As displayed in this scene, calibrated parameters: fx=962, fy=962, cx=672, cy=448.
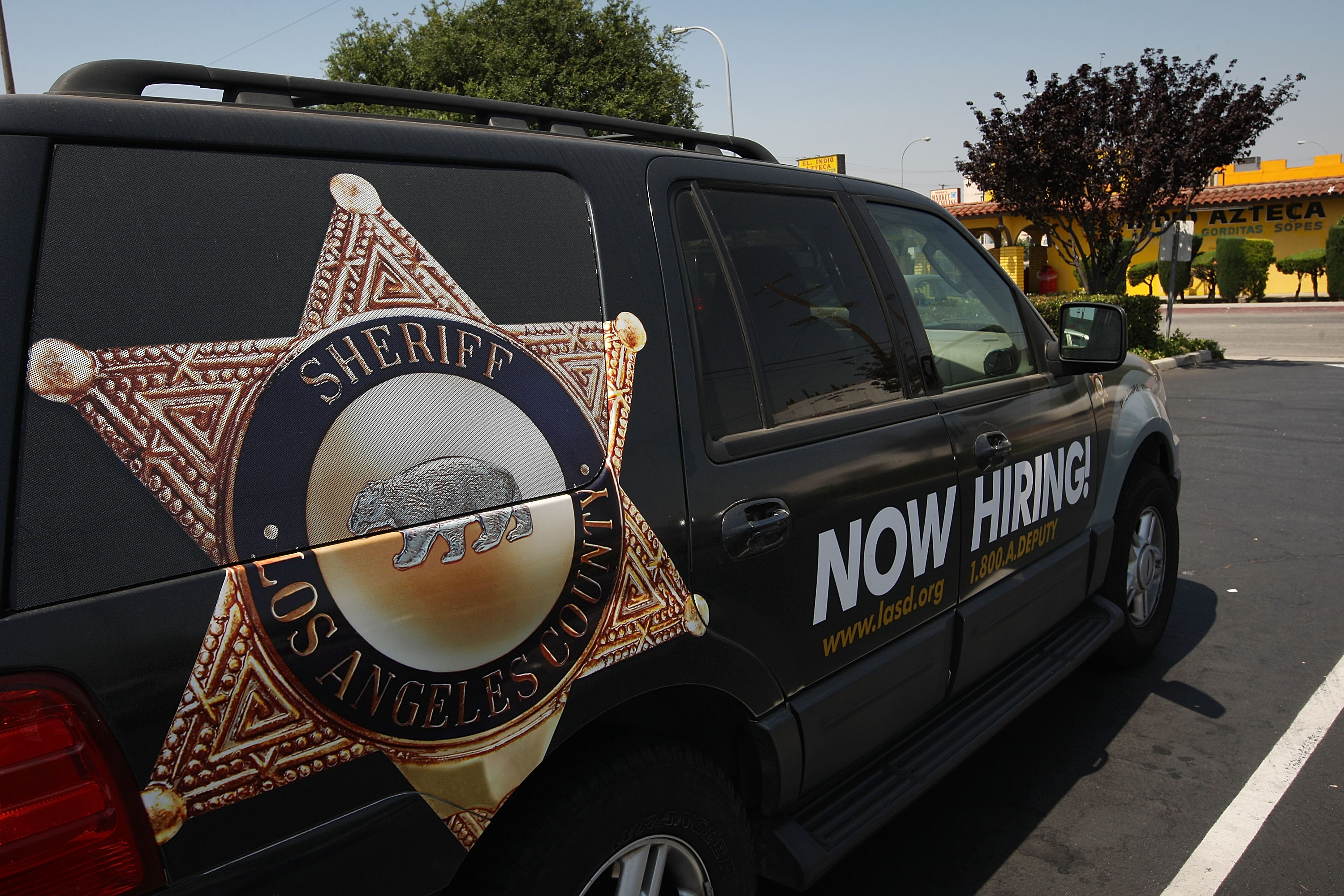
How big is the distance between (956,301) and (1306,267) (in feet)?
106

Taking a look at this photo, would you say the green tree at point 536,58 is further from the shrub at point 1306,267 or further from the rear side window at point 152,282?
the rear side window at point 152,282

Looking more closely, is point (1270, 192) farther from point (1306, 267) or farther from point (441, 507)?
point (441, 507)

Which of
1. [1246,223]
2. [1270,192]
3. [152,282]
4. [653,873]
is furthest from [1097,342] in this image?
[1246,223]

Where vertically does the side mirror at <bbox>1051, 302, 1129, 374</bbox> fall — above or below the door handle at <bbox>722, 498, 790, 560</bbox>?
above

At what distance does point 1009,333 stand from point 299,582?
9.06 ft

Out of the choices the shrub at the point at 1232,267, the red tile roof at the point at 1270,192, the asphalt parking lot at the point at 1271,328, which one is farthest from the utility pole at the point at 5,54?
the shrub at the point at 1232,267

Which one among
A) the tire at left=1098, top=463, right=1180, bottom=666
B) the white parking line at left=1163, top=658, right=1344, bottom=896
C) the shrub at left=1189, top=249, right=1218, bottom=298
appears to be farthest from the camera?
the shrub at left=1189, top=249, right=1218, bottom=298

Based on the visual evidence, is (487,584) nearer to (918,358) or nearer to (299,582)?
(299,582)

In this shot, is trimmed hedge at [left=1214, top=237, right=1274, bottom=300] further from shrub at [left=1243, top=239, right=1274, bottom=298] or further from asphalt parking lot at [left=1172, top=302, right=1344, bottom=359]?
asphalt parking lot at [left=1172, top=302, right=1344, bottom=359]

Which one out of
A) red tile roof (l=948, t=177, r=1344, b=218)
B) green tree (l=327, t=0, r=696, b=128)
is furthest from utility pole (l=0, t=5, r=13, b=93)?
red tile roof (l=948, t=177, r=1344, b=218)

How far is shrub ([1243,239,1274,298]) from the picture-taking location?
2970cm

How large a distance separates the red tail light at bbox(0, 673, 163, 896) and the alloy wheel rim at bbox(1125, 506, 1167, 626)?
371cm

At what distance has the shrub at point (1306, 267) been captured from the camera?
1147 inches

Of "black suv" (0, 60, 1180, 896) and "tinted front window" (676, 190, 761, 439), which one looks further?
"tinted front window" (676, 190, 761, 439)
